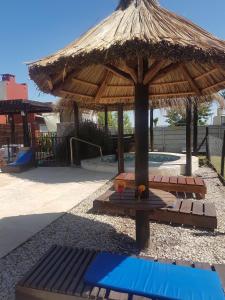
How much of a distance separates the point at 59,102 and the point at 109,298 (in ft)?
37.5

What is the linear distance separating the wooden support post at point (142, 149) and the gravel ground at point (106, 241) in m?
0.25

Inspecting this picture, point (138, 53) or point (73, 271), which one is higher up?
point (138, 53)

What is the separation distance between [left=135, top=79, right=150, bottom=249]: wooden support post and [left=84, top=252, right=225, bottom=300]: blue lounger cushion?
112 centimetres

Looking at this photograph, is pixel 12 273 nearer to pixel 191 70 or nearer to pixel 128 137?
pixel 191 70

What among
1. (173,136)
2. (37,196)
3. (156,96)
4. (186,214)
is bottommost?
(37,196)

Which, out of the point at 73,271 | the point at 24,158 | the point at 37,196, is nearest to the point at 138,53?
the point at 73,271

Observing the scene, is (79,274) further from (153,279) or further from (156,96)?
(156,96)

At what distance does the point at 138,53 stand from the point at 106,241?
9.24 ft

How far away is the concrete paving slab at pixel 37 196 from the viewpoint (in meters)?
4.93

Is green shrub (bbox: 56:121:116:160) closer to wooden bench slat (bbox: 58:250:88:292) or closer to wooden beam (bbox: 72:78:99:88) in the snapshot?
wooden beam (bbox: 72:78:99:88)

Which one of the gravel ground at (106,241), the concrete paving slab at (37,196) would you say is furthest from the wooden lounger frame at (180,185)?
the concrete paving slab at (37,196)

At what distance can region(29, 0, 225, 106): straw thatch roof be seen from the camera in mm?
2979

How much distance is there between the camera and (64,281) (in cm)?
277

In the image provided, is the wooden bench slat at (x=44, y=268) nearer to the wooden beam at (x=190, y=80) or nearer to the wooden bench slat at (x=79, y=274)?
the wooden bench slat at (x=79, y=274)
